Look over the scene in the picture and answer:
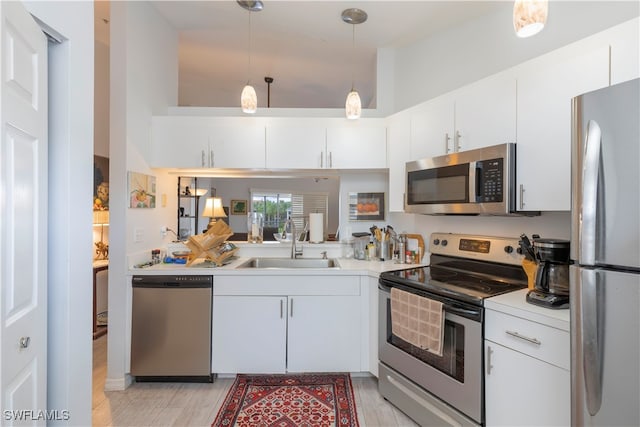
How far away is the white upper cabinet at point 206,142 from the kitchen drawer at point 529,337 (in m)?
2.00

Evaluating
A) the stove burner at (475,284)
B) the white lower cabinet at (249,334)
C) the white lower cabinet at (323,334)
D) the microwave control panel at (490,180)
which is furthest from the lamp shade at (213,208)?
the microwave control panel at (490,180)

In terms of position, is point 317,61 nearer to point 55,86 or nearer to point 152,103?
point 152,103

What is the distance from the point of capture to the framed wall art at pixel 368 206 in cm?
297

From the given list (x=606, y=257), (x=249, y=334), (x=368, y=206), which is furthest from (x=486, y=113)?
(x=249, y=334)

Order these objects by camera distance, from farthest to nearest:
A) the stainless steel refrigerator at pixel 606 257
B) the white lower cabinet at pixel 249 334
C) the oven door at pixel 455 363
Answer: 1. the white lower cabinet at pixel 249 334
2. the oven door at pixel 455 363
3. the stainless steel refrigerator at pixel 606 257

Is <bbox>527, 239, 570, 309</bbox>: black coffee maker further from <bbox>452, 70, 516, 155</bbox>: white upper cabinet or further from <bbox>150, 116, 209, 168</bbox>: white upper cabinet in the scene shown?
<bbox>150, 116, 209, 168</bbox>: white upper cabinet

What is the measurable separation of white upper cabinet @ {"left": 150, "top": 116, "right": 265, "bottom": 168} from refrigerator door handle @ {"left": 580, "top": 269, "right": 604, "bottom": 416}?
7.32ft

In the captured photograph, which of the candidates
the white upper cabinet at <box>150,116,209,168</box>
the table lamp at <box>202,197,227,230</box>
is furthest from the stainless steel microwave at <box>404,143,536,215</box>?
the table lamp at <box>202,197,227,230</box>

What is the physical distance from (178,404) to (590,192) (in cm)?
252

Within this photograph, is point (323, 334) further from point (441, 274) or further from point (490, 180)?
point (490, 180)

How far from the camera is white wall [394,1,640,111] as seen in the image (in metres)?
1.73

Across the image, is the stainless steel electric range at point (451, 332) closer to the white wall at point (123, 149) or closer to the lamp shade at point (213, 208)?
the lamp shade at point (213, 208)

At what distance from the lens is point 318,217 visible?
2930 mm

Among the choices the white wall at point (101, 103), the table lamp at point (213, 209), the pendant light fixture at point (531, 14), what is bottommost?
the table lamp at point (213, 209)
